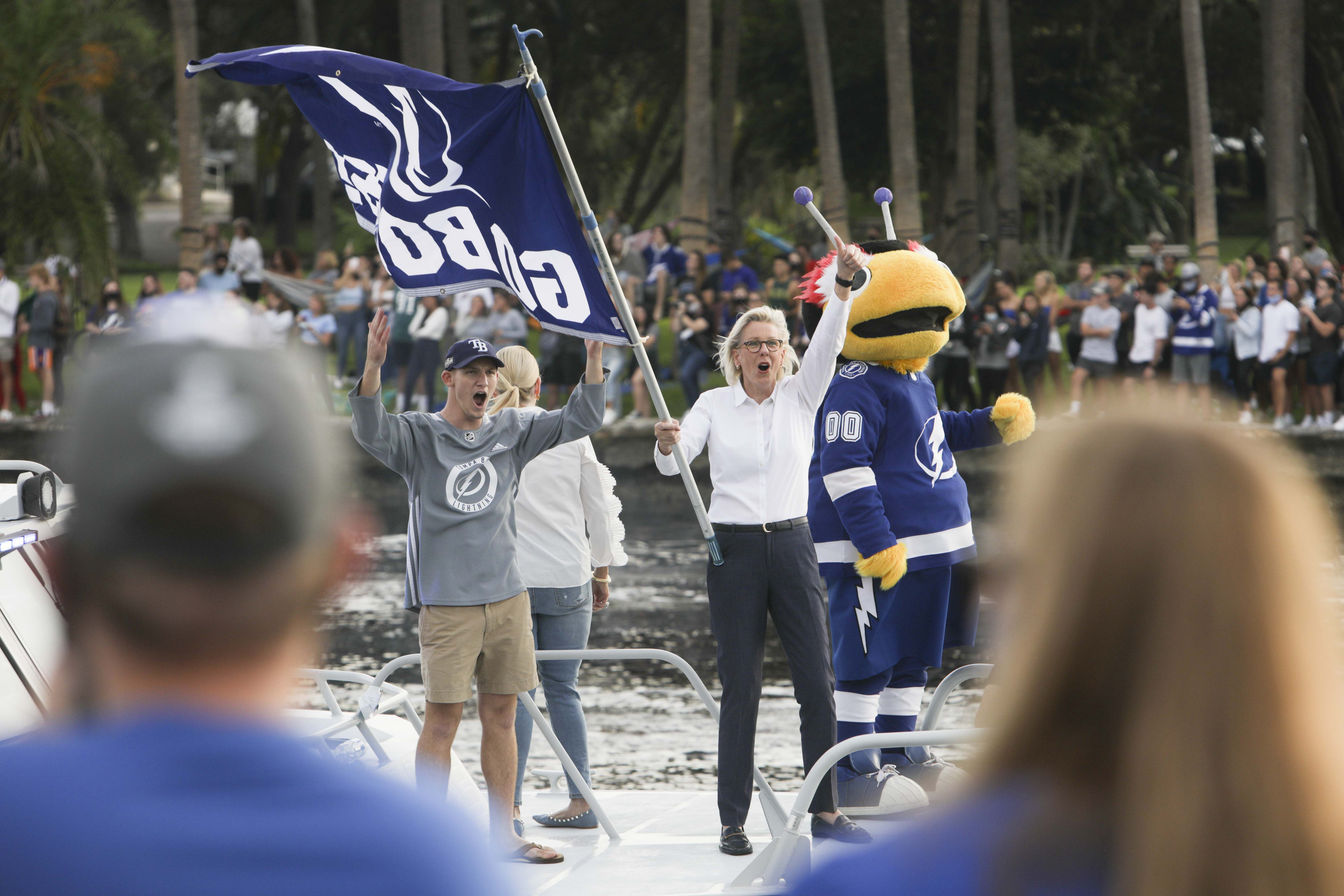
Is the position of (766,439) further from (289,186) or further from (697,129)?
(289,186)

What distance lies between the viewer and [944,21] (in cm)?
3397

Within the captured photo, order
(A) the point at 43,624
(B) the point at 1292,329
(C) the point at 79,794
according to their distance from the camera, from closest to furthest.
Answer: (C) the point at 79,794 < (A) the point at 43,624 < (B) the point at 1292,329

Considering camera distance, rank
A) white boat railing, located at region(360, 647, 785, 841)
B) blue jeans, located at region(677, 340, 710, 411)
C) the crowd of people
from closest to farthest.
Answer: white boat railing, located at region(360, 647, 785, 841) → the crowd of people → blue jeans, located at region(677, 340, 710, 411)

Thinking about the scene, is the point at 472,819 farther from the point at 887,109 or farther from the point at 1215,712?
the point at 887,109

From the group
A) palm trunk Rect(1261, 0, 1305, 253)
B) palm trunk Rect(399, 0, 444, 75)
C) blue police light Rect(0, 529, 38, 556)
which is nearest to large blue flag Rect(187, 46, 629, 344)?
blue police light Rect(0, 529, 38, 556)

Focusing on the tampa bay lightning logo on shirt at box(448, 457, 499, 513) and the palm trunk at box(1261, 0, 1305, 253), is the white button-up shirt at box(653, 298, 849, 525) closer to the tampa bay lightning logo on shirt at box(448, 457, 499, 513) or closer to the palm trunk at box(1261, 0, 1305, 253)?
the tampa bay lightning logo on shirt at box(448, 457, 499, 513)

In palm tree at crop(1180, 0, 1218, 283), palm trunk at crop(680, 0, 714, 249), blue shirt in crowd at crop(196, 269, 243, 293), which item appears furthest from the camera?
palm trunk at crop(680, 0, 714, 249)

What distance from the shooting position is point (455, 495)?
17.6 ft

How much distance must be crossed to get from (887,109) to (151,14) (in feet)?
59.6

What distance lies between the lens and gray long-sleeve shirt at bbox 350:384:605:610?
5.35m

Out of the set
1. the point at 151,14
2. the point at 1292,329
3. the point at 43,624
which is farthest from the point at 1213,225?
the point at 151,14

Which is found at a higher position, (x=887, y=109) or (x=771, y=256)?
(x=887, y=109)

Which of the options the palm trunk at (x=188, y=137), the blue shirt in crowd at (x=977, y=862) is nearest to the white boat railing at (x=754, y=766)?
the blue shirt in crowd at (x=977, y=862)

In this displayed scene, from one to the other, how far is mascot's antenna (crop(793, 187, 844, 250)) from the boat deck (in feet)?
7.23
